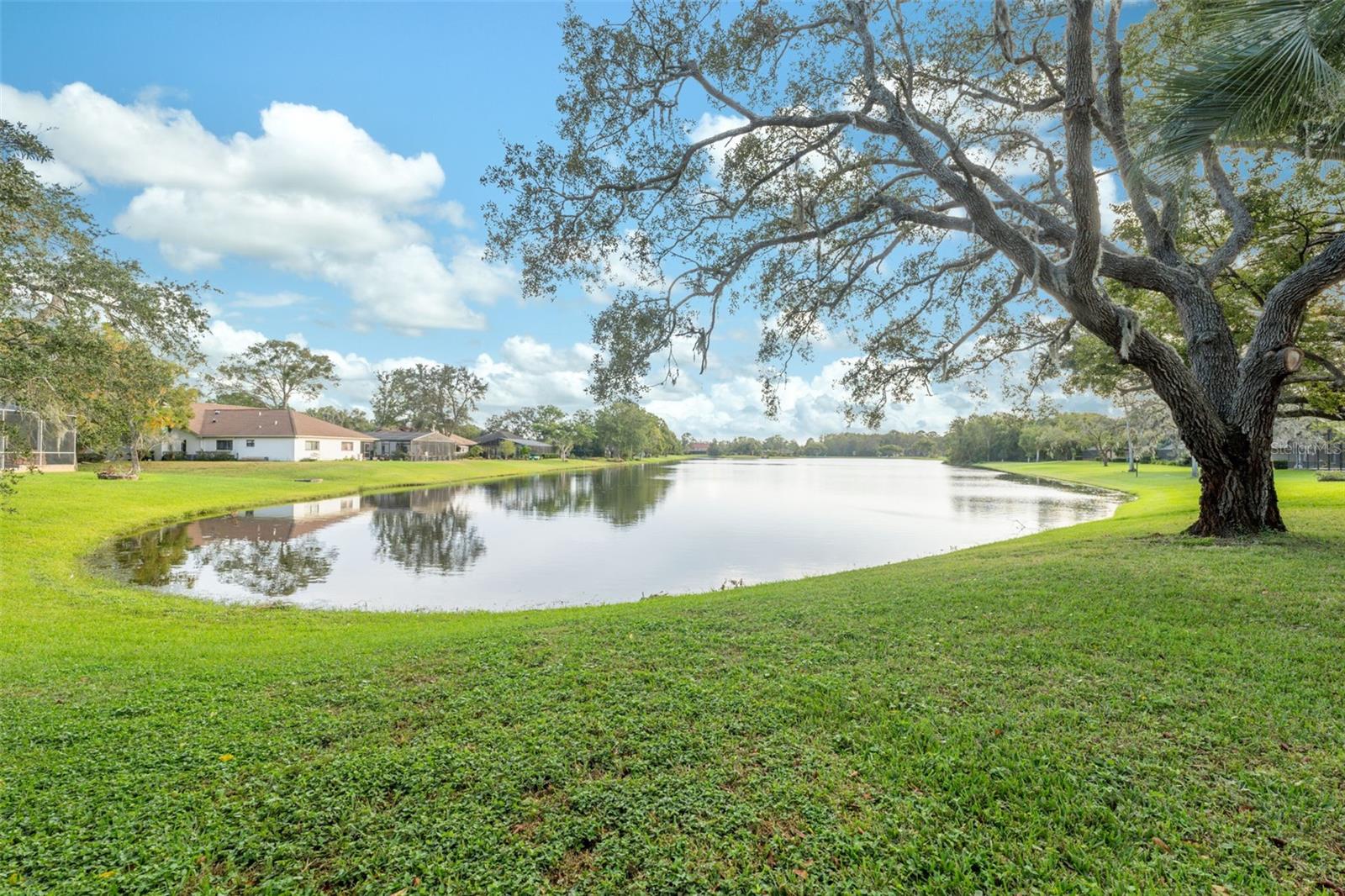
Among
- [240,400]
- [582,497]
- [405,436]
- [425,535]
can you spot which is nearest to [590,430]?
[405,436]

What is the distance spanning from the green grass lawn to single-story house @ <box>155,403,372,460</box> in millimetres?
44931

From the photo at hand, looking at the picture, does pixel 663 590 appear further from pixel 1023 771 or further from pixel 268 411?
pixel 268 411

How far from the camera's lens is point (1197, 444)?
28.7 feet

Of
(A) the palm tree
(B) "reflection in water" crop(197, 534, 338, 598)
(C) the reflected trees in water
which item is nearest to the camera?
(A) the palm tree

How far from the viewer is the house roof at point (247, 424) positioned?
44.9 metres

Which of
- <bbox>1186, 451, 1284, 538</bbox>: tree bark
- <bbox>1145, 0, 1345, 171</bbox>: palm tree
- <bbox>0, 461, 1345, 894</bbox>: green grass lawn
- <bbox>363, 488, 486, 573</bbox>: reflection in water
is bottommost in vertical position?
<bbox>363, 488, 486, 573</bbox>: reflection in water

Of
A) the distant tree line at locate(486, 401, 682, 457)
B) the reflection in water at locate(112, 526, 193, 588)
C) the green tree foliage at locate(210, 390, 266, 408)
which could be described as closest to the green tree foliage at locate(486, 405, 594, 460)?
the distant tree line at locate(486, 401, 682, 457)

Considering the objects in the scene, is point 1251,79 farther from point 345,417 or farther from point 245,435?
point 345,417

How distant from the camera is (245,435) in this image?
4472cm

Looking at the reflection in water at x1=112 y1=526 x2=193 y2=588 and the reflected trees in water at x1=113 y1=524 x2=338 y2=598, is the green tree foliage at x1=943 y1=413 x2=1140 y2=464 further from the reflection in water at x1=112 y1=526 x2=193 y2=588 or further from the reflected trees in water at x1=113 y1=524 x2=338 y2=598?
the reflection in water at x1=112 y1=526 x2=193 y2=588

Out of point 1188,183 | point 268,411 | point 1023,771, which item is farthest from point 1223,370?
point 268,411

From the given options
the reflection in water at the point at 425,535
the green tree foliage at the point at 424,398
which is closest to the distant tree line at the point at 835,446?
the green tree foliage at the point at 424,398

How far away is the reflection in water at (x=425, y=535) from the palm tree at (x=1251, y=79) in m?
13.5

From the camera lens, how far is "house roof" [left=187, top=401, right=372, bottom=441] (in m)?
44.9
